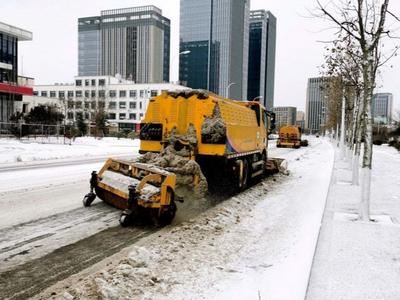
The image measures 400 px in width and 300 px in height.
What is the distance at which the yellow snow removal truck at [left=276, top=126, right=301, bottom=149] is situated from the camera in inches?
1857

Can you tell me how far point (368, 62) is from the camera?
9.53m

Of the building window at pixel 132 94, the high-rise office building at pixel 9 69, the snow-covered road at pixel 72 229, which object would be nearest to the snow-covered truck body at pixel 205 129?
the snow-covered road at pixel 72 229

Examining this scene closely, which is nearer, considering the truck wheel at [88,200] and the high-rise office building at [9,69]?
the truck wheel at [88,200]

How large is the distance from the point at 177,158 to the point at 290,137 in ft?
128

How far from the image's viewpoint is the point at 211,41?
7844 centimetres

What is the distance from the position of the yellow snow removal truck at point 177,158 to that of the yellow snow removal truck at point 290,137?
35.1 meters

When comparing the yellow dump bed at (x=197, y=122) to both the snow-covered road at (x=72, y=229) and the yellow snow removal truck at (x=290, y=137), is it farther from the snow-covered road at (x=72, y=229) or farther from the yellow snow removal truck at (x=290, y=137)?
the yellow snow removal truck at (x=290, y=137)

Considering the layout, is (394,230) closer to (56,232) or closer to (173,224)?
(173,224)

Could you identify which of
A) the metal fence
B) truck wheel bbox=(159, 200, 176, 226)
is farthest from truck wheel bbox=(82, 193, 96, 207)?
the metal fence

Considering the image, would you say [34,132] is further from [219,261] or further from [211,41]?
[211,41]

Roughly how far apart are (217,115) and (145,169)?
290 cm

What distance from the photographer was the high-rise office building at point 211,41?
240 ft

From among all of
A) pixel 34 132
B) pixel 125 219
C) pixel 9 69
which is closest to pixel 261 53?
pixel 9 69

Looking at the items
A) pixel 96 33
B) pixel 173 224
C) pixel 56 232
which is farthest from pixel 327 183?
pixel 96 33
